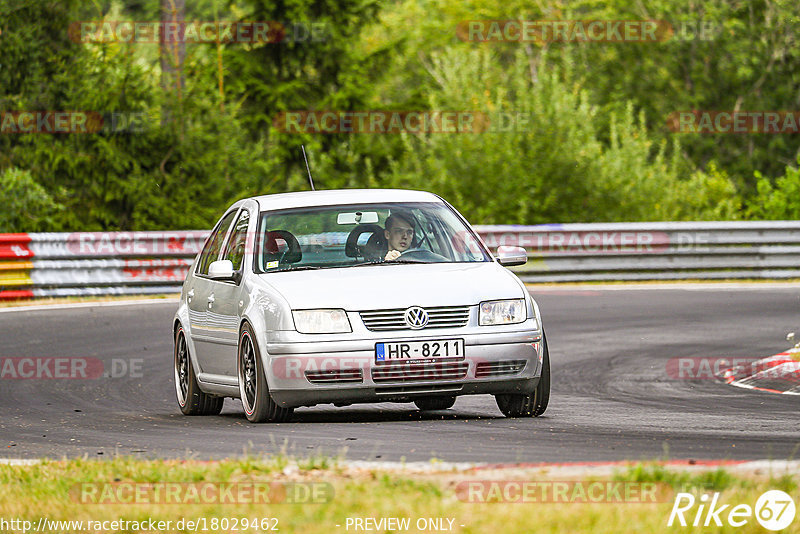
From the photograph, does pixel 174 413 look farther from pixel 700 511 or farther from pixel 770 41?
pixel 770 41

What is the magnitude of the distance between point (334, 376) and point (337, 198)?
6.27 ft

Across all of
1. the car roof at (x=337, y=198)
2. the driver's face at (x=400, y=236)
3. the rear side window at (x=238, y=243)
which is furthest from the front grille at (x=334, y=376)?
the car roof at (x=337, y=198)

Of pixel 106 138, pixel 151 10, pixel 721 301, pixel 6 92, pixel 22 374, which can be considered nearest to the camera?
pixel 22 374

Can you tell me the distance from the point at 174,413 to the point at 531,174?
18659 millimetres

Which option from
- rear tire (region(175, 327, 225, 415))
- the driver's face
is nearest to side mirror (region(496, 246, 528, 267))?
the driver's face

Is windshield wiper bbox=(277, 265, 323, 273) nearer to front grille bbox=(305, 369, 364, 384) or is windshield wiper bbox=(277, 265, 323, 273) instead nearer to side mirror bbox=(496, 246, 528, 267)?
front grille bbox=(305, 369, 364, 384)

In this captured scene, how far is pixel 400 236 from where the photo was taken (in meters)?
10.8

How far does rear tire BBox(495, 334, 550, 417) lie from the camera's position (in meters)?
10.2

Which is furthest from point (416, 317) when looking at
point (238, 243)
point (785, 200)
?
point (785, 200)

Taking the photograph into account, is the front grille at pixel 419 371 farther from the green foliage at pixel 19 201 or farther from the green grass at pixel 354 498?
the green foliage at pixel 19 201

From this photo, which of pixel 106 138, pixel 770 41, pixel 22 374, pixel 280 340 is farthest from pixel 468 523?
pixel 770 41

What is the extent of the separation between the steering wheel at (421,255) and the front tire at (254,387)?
126 centimetres

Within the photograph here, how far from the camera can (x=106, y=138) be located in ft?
94.1

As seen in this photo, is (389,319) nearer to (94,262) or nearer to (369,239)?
(369,239)
